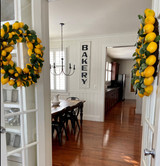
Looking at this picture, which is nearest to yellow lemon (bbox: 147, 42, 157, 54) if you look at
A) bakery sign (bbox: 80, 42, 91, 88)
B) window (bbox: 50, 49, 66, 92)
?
bakery sign (bbox: 80, 42, 91, 88)

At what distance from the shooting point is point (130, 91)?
7.95 meters

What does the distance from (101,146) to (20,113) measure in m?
2.05

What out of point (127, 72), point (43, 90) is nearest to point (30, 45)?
point (43, 90)

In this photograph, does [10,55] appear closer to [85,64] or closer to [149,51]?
[149,51]

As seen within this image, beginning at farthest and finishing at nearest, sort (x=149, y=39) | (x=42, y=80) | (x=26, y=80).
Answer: (x=42, y=80)
(x=26, y=80)
(x=149, y=39)

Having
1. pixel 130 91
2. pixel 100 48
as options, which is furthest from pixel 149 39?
pixel 130 91

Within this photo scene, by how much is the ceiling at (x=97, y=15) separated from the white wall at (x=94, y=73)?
1.09 ft

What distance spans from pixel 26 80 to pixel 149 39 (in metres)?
1.06

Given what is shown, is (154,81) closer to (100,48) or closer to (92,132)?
(92,132)

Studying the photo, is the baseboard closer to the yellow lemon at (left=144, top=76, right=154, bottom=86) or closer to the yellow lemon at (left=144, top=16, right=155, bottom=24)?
the yellow lemon at (left=144, top=76, right=154, bottom=86)

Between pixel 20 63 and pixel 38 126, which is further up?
pixel 20 63

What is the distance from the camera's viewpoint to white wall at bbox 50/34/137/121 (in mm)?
3779

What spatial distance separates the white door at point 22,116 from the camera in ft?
3.70

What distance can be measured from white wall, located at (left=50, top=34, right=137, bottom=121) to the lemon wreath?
291 cm
